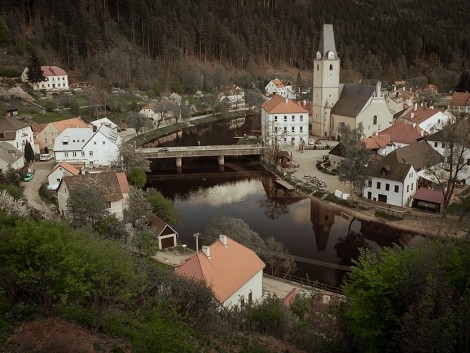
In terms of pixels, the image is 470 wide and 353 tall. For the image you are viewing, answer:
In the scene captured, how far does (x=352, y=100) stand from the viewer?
53.3 metres

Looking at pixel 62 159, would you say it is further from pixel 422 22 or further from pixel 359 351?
pixel 422 22

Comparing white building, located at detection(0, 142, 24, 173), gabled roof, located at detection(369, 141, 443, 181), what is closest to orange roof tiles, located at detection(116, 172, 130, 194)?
white building, located at detection(0, 142, 24, 173)

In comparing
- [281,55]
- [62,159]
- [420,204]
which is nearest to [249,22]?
[281,55]

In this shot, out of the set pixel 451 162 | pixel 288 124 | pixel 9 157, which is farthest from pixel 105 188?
pixel 288 124

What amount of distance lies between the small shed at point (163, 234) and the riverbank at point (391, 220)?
13205 millimetres

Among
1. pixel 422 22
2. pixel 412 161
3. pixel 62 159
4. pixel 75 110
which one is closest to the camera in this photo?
pixel 412 161

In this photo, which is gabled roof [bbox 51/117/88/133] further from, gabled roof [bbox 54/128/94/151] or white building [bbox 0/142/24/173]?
white building [bbox 0/142/24/173]

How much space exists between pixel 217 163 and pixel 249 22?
→ 237 ft

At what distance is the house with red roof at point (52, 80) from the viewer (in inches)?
2653

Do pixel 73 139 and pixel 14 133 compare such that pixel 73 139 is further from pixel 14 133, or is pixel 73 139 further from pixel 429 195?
pixel 429 195

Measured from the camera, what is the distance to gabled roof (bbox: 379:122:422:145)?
4334cm

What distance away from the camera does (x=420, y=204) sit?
106 ft

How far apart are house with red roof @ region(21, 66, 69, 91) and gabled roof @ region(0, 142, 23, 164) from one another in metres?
30.8

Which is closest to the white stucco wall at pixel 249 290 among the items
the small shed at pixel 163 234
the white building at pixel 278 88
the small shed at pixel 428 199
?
the small shed at pixel 163 234
